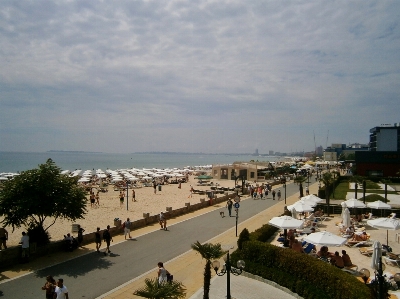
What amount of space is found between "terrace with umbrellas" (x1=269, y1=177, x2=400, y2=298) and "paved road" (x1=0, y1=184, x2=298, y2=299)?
497 centimetres

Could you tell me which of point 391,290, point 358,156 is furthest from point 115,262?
point 358,156

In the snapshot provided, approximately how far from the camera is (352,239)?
15828mm

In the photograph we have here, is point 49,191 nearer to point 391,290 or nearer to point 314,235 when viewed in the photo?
point 314,235

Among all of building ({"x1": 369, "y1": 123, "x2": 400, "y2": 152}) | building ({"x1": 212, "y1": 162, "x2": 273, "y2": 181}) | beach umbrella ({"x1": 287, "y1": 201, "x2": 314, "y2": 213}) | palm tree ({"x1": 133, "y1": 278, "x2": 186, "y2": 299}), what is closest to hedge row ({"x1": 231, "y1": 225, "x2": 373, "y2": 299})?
palm tree ({"x1": 133, "y1": 278, "x2": 186, "y2": 299})

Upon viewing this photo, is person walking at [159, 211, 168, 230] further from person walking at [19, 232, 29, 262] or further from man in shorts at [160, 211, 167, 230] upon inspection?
person walking at [19, 232, 29, 262]

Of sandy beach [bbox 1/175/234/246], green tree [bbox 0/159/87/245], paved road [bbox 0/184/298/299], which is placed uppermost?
green tree [bbox 0/159/87/245]

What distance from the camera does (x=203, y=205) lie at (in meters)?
29.1

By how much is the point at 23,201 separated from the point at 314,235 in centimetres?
1224

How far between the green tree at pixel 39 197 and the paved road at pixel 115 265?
2458 mm

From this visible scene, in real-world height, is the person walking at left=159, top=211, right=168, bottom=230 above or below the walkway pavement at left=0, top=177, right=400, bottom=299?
above

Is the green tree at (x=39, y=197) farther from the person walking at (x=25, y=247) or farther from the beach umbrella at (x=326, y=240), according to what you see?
the beach umbrella at (x=326, y=240)

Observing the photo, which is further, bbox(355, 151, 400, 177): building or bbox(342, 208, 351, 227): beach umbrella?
bbox(355, 151, 400, 177): building

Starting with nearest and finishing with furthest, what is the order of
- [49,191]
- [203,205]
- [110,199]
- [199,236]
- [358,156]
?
[49,191]
[199,236]
[203,205]
[110,199]
[358,156]

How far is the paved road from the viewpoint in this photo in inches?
426
